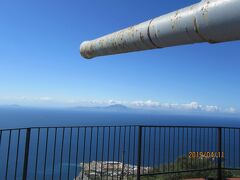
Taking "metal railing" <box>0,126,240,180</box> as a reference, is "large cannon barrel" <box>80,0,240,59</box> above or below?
above

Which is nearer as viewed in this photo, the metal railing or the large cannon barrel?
the large cannon barrel

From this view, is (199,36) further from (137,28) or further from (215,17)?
(137,28)

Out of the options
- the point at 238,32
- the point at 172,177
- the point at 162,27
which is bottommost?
A: the point at 172,177

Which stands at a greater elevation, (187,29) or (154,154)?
(187,29)

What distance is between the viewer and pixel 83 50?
3.88m

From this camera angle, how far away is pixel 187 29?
6.75 feet

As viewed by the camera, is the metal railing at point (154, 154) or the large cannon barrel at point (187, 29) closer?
the large cannon barrel at point (187, 29)

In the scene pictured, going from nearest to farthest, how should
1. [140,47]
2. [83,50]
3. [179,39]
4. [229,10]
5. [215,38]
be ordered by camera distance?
[229,10] → [215,38] → [179,39] → [140,47] → [83,50]

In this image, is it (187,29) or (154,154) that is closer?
(187,29)

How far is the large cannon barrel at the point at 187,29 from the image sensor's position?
171 centimetres

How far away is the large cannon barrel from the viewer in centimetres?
171

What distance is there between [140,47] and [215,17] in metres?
1.06

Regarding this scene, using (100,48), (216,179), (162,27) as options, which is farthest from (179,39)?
(216,179)

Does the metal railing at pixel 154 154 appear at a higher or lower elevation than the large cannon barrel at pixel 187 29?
lower
